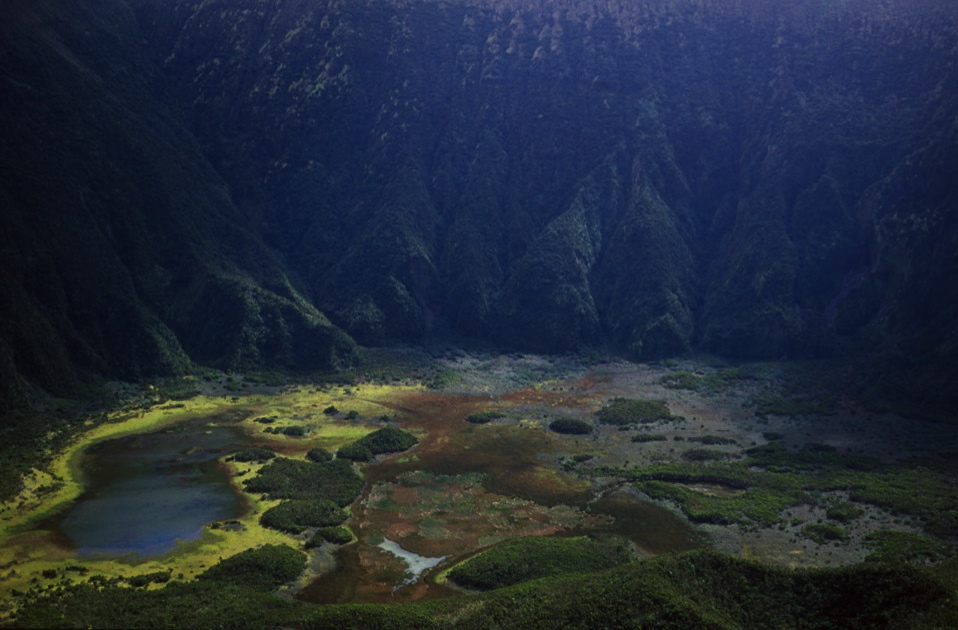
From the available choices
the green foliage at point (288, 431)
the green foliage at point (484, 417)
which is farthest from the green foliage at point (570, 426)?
the green foliage at point (288, 431)

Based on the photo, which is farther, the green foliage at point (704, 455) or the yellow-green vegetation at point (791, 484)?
the green foliage at point (704, 455)

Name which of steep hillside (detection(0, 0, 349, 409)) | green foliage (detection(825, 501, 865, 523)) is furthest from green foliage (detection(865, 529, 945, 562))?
steep hillside (detection(0, 0, 349, 409))

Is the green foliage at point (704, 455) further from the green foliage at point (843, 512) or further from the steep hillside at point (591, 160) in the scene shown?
the steep hillside at point (591, 160)

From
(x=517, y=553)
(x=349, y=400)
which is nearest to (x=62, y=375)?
(x=349, y=400)

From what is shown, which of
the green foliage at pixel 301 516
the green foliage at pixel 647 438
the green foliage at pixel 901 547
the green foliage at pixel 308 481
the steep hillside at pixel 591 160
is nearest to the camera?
the green foliage at pixel 901 547

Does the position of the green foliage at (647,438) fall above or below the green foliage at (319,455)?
below

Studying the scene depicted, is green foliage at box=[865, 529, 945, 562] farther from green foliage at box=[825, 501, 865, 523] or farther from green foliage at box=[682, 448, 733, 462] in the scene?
green foliage at box=[682, 448, 733, 462]
